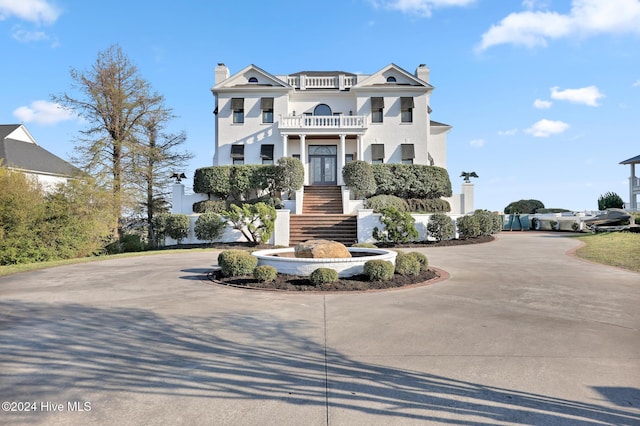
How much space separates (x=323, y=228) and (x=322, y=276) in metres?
12.0

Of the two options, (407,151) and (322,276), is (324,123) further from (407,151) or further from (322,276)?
(322,276)

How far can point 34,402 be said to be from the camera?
3521mm

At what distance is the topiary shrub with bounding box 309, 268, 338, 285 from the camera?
8742mm

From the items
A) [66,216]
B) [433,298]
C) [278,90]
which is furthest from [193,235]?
[433,298]

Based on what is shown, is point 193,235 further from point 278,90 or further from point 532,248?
point 532,248

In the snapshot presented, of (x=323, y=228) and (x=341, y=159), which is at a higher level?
(x=341, y=159)

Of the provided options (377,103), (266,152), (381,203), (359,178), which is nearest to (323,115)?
(377,103)

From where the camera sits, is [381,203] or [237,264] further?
[381,203]

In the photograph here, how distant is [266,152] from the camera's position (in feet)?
97.1

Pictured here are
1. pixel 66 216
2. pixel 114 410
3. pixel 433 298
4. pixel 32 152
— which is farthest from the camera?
pixel 32 152

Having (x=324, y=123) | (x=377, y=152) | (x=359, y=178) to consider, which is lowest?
(x=359, y=178)

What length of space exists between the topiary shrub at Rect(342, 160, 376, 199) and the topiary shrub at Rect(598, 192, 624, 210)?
89.2 feet

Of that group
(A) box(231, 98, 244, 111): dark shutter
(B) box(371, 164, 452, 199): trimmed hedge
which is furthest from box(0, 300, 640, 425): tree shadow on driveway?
(A) box(231, 98, 244, 111): dark shutter

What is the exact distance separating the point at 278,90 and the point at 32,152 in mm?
23852
